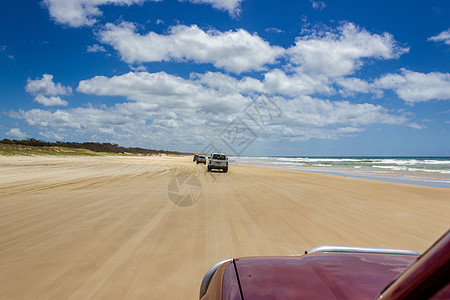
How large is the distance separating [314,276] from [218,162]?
2552 cm

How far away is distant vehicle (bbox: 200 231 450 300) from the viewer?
1.46 meters

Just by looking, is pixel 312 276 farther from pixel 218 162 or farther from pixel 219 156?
pixel 219 156

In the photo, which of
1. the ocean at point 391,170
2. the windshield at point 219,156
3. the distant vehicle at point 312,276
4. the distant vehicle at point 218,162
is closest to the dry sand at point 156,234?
the distant vehicle at point 312,276

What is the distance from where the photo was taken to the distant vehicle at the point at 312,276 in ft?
4.78

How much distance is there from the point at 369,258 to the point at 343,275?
0.46 m

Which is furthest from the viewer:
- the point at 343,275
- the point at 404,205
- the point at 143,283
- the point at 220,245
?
the point at 404,205

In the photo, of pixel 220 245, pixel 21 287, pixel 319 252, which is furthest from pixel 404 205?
pixel 21 287

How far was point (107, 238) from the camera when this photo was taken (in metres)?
5.44

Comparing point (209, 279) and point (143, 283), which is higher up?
point (209, 279)

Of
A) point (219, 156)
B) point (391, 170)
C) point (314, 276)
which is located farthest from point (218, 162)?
point (314, 276)

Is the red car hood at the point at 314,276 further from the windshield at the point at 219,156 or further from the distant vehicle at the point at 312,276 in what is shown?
the windshield at the point at 219,156

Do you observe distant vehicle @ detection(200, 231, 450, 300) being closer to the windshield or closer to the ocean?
the ocean

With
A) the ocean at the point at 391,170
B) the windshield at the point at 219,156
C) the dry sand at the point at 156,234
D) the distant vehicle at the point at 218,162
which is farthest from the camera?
the windshield at the point at 219,156

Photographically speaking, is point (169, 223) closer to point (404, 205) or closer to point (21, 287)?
point (21, 287)
